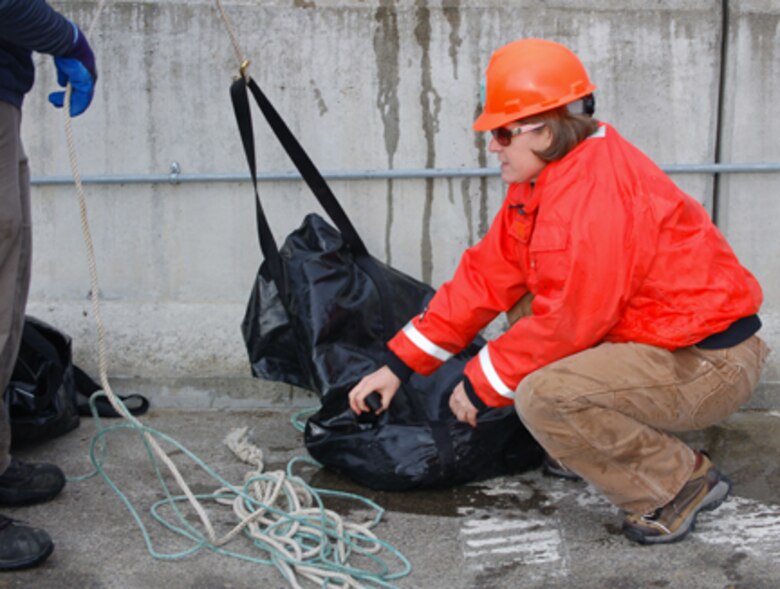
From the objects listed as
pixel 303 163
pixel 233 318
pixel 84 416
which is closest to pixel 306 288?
pixel 303 163

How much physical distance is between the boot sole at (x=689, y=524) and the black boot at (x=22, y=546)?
1.58 m

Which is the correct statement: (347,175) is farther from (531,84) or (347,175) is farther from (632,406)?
(632,406)

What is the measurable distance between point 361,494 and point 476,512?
380mm

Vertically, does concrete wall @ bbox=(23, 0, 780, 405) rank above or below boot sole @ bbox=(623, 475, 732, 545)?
above

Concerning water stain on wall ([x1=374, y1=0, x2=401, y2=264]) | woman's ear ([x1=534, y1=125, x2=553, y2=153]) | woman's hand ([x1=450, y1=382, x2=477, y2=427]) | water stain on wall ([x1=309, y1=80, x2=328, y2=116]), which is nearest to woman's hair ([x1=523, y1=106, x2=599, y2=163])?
woman's ear ([x1=534, y1=125, x2=553, y2=153])

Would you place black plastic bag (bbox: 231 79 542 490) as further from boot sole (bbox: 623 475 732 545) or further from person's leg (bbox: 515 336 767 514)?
boot sole (bbox: 623 475 732 545)

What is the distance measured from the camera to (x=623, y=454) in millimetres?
2791

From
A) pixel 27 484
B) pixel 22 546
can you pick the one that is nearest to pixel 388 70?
pixel 27 484

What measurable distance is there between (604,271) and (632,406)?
1.40ft

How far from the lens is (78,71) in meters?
2.90

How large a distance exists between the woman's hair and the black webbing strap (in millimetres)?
995

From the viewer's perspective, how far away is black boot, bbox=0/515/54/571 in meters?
2.70

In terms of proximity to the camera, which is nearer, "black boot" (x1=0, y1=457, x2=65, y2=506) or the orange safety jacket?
the orange safety jacket

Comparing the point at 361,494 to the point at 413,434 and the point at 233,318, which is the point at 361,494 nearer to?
the point at 413,434
